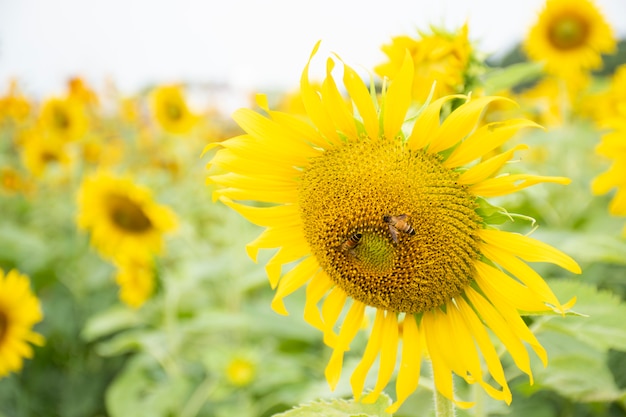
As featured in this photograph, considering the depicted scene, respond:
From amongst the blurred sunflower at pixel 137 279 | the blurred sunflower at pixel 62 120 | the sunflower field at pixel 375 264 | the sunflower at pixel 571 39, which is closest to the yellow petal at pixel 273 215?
the sunflower field at pixel 375 264

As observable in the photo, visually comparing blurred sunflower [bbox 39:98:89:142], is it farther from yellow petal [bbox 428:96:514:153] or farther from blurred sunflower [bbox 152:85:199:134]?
yellow petal [bbox 428:96:514:153]

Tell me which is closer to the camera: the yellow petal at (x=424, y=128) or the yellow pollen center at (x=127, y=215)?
the yellow petal at (x=424, y=128)

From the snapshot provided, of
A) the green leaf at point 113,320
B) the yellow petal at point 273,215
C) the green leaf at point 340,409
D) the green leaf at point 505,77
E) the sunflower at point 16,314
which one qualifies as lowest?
the green leaf at point 113,320

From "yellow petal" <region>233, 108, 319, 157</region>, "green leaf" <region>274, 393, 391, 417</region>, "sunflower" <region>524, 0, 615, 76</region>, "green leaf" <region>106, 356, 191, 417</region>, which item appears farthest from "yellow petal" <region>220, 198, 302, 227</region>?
"sunflower" <region>524, 0, 615, 76</region>

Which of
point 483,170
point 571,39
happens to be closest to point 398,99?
point 483,170

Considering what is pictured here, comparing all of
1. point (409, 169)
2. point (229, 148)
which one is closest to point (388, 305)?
point (409, 169)

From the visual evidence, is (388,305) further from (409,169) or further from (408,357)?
(409,169)

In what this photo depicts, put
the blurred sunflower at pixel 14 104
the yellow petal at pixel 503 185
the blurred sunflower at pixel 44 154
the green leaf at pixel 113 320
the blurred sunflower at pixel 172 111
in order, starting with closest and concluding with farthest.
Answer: the yellow petal at pixel 503 185, the green leaf at pixel 113 320, the blurred sunflower at pixel 44 154, the blurred sunflower at pixel 172 111, the blurred sunflower at pixel 14 104

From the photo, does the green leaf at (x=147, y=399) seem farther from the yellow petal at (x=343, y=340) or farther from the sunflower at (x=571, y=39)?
the sunflower at (x=571, y=39)
